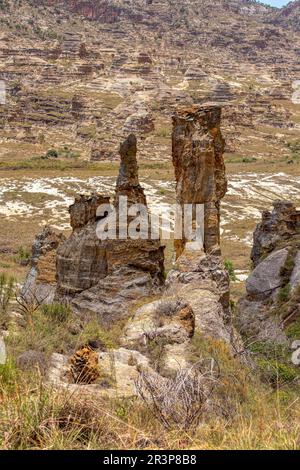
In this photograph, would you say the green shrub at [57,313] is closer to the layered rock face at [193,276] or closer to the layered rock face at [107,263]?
the layered rock face at [193,276]

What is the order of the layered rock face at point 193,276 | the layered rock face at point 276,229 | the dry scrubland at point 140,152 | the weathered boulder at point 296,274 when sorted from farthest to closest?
the layered rock face at point 276,229 < the weathered boulder at point 296,274 < the layered rock face at point 193,276 < the dry scrubland at point 140,152

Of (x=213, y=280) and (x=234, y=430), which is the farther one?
(x=213, y=280)

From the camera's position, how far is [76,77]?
9981cm

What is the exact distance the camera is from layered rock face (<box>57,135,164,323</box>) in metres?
9.98

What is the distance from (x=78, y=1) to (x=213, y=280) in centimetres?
16103

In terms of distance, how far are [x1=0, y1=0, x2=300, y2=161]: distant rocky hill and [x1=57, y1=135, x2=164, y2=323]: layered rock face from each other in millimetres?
49281

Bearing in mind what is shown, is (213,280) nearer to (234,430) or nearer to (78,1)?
(234,430)

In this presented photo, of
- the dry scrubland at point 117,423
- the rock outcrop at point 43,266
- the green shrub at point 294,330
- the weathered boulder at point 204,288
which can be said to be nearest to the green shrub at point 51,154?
the rock outcrop at point 43,266

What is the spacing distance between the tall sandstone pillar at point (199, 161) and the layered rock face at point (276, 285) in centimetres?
239

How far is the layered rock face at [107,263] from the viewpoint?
393 inches

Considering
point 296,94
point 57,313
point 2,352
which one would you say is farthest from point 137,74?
point 2,352

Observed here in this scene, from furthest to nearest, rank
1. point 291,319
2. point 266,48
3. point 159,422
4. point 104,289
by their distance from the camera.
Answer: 1. point 266,48
2. point 291,319
3. point 104,289
4. point 159,422

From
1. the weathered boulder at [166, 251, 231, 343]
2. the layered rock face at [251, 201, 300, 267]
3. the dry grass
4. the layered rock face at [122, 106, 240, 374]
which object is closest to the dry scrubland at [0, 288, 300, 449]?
the dry grass
